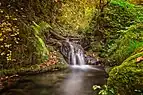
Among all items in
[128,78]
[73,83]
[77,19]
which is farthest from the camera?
[77,19]

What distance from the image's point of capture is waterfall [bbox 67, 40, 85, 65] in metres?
14.9

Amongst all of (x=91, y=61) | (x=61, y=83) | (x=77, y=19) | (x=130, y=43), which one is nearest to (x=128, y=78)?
(x=130, y=43)

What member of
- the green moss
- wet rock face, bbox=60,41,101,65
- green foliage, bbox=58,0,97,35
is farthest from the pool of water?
green foliage, bbox=58,0,97,35

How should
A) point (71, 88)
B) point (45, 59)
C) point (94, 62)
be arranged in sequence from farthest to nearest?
point (94, 62) < point (45, 59) < point (71, 88)

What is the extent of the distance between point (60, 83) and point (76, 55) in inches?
231

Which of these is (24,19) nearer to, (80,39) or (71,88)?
(71,88)

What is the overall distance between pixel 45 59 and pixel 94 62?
10.6ft

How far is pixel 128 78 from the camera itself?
4.25 metres

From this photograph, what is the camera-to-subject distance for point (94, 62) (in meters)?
14.5

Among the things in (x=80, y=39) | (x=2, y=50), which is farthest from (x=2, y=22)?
(x=80, y=39)

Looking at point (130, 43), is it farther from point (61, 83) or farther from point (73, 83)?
point (61, 83)

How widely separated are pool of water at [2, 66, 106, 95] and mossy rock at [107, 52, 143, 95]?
364 centimetres

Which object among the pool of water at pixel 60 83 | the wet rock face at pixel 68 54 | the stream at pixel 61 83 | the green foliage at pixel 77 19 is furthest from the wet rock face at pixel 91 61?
the green foliage at pixel 77 19

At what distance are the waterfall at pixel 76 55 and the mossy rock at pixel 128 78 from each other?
33.5 ft
